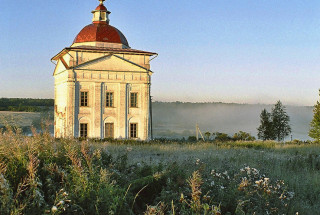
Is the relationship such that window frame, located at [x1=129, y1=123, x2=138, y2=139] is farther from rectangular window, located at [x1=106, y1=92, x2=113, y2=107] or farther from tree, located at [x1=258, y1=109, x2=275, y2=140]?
tree, located at [x1=258, y1=109, x2=275, y2=140]

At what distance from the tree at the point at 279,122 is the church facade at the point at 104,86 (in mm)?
31426

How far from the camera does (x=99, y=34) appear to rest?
2919 cm

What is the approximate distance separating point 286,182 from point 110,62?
72.9 ft

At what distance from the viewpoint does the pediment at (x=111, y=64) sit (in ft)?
91.6

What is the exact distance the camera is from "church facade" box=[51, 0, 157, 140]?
2769 cm

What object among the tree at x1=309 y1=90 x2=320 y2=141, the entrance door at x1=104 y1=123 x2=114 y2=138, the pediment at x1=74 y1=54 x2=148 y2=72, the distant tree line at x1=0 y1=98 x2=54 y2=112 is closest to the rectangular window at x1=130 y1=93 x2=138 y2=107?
the pediment at x1=74 y1=54 x2=148 y2=72

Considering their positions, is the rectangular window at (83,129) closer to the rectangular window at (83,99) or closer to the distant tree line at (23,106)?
the rectangular window at (83,99)

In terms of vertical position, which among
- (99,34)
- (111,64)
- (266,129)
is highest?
(99,34)

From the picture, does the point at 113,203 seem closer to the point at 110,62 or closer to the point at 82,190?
the point at 82,190

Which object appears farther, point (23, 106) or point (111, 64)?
point (23, 106)

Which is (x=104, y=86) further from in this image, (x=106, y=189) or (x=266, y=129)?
(x=266, y=129)

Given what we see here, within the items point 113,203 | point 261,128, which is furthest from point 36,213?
point 261,128

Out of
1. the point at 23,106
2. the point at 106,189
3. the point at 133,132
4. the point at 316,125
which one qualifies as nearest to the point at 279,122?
the point at 316,125

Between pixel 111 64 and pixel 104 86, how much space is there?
1960 mm
